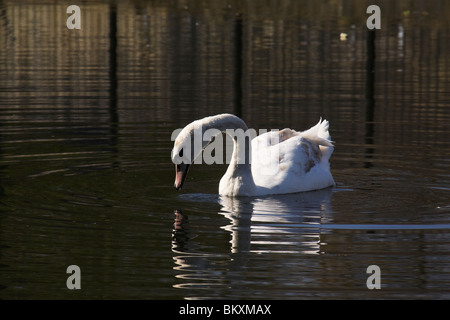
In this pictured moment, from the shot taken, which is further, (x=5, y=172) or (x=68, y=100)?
(x=68, y=100)

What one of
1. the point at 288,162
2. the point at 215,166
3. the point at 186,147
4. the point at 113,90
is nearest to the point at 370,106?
the point at 215,166

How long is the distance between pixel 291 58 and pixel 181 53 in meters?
2.68

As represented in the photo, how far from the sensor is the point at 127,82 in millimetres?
19438

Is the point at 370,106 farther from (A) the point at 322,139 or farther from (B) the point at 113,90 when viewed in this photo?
(B) the point at 113,90

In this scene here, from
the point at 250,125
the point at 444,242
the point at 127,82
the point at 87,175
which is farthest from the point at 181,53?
the point at 444,242

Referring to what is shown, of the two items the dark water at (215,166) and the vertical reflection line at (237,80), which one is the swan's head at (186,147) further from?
the vertical reflection line at (237,80)

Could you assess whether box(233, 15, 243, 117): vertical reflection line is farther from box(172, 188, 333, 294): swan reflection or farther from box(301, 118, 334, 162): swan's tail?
box(172, 188, 333, 294): swan reflection

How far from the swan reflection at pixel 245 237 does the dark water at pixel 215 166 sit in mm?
25

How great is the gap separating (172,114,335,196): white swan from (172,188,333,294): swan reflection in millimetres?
148

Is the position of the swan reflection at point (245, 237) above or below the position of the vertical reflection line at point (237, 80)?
below

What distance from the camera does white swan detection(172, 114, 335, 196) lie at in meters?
10.8

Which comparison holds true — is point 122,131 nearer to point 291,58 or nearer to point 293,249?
point 293,249

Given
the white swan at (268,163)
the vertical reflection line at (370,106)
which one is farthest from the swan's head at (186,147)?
the vertical reflection line at (370,106)

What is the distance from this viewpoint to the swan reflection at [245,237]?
8.15 metres
